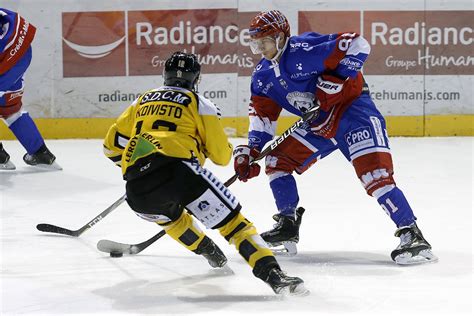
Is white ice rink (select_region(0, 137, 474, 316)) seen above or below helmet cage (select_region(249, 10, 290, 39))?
below

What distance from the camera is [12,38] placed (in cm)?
657

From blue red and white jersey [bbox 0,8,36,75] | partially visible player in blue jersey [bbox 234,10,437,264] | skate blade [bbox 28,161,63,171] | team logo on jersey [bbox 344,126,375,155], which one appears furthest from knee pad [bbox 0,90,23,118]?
team logo on jersey [bbox 344,126,375,155]

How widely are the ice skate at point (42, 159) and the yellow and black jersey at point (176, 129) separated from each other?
3285 mm

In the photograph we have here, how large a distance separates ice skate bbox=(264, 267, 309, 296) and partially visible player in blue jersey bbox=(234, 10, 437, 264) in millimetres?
778

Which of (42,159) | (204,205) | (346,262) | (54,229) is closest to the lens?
(204,205)

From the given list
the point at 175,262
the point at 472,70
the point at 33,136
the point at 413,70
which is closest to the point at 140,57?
the point at 33,136

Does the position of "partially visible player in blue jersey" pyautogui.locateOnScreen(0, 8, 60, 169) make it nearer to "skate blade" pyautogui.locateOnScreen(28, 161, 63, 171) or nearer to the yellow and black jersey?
"skate blade" pyautogui.locateOnScreen(28, 161, 63, 171)

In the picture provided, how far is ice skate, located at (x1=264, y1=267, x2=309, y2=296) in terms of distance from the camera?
348cm

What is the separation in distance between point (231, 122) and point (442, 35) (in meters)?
1.95

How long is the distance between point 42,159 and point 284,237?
9.77 feet

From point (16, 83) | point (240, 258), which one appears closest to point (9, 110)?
point (16, 83)

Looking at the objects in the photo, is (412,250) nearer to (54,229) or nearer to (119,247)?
(119,247)

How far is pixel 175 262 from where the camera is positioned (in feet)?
13.9

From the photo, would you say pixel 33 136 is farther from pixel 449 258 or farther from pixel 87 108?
pixel 449 258
